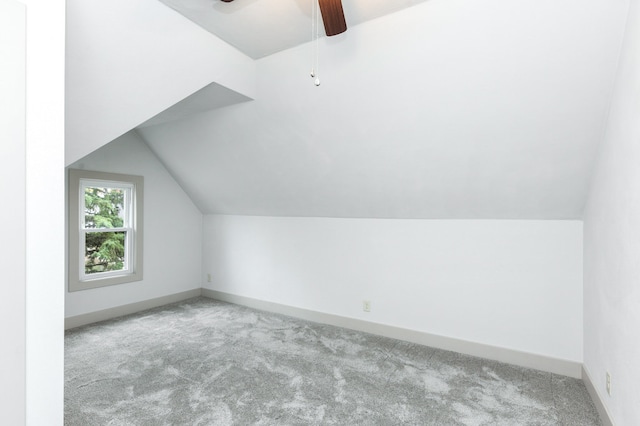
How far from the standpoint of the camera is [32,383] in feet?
5.07

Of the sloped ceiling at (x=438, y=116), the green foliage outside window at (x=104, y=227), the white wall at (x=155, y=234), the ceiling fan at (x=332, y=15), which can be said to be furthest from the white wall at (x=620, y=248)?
the green foliage outside window at (x=104, y=227)

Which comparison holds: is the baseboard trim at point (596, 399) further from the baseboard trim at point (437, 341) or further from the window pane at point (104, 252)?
the window pane at point (104, 252)

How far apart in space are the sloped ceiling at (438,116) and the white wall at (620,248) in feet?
0.64

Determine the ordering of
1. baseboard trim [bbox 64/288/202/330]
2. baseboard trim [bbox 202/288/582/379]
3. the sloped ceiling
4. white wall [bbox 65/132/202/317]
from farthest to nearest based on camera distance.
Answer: white wall [bbox 65/132/202/317] → baseboard trim [bbox 64/288/202/330] → baseboard trim [bbox 202/288/582/379] → the sloped ceiling

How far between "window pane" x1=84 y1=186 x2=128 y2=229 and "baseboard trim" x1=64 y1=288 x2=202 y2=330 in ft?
3.49

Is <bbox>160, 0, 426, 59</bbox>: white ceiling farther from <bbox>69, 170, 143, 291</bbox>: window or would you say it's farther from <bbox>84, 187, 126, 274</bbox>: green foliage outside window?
<bbox>84, 187, 126, 274</bbox>: green foliage outside window

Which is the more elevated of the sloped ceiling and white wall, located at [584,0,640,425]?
the sloped ceiling

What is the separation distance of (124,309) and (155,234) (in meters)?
1.05

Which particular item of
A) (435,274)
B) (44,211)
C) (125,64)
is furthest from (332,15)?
(435,274)

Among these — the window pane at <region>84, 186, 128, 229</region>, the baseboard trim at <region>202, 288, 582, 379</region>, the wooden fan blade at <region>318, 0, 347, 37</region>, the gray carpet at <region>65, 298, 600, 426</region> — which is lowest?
the gray carpet at <region>65, 298, 600, 426</region>

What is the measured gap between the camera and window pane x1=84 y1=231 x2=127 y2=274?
417 cm

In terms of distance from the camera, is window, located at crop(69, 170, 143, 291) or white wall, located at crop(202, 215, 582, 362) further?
window, located at crop(69, 170, 143, 291)

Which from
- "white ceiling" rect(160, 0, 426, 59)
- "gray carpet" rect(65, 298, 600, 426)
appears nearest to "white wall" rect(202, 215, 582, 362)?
"gray carpet" rect(65, 298, 600, 426)

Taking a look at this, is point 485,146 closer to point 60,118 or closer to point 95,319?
point 60,118
